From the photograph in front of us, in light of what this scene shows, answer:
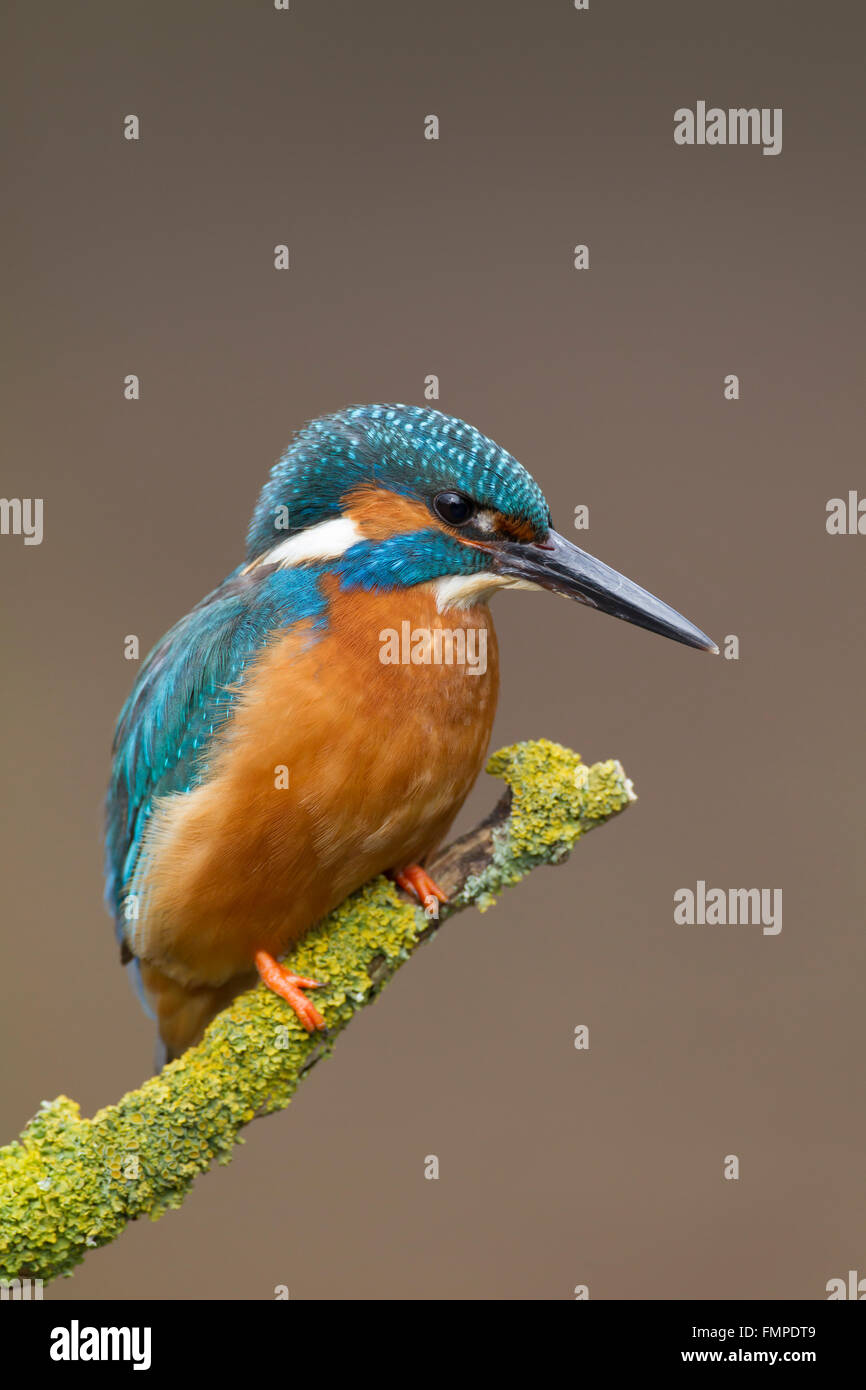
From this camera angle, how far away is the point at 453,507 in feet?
5.68

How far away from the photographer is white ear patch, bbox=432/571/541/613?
1.76 metres

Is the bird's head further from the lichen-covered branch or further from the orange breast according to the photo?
the lichen-covered branch

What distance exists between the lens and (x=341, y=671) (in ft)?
5.67

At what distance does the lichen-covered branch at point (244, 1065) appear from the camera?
165 cm

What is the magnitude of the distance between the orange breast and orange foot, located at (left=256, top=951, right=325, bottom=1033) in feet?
0.12

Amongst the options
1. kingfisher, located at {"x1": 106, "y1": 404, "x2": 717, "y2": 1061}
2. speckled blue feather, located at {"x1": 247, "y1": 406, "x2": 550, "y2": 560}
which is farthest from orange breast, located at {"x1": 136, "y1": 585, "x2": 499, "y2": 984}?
speckled blue feather, located at {"x1": 247, "y1": 406, "x2": 550, "y2": 560}

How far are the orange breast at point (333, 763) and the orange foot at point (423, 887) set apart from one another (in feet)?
0.09

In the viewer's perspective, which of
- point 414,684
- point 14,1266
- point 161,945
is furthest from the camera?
point 161,945

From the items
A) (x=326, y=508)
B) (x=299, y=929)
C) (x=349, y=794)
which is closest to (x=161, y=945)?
(x=299, y=929)

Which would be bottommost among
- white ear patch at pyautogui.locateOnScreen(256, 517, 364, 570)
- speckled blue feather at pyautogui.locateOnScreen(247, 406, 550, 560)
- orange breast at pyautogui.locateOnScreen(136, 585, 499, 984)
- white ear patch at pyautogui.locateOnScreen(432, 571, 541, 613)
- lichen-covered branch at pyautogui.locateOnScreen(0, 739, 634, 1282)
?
lichen-covered branch at pyautogui.locateOnScreen(0, 739, 634, 1282)

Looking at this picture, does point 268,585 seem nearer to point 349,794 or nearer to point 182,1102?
point 349,794

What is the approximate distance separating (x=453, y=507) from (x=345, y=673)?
0.25m

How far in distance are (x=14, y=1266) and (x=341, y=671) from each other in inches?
32.3

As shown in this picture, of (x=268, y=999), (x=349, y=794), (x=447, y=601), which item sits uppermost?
(x=447, y=601)
